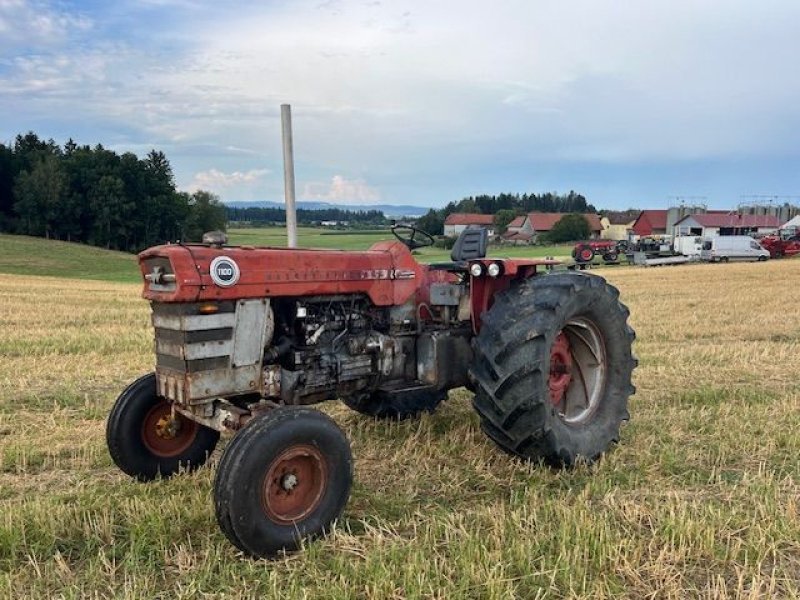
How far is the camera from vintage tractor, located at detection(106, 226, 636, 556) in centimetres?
381

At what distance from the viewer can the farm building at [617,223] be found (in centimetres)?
9612

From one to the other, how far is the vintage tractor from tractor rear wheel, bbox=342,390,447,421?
20mm

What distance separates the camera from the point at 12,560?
360 centimetres

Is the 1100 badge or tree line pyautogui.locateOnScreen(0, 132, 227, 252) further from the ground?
tree line pyautogui.locateOnScreen(0, 132, 227, 252)

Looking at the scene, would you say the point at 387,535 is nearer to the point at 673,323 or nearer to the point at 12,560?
the point at 12,560

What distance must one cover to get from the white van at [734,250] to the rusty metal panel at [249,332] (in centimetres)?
3833

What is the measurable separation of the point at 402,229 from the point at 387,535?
8.25ft

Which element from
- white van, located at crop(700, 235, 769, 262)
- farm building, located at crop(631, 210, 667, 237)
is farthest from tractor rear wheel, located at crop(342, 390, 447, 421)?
farm building, located at crop(631, 210, 667, 237)

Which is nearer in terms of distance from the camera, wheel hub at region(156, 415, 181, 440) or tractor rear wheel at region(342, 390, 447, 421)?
wheel hub at region(156, 415, 181, 440)

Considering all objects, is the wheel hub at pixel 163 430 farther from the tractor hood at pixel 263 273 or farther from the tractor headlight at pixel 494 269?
the tractor headlight at pixel 494 269

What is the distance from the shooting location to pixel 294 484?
12.6 ft

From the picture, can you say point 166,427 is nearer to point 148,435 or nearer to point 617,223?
point 148,435

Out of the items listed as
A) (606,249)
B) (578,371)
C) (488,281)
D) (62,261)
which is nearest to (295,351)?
(488,281)

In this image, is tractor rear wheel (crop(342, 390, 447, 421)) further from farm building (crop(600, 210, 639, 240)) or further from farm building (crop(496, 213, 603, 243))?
farm building (crop(600, 210, 639, 240))
